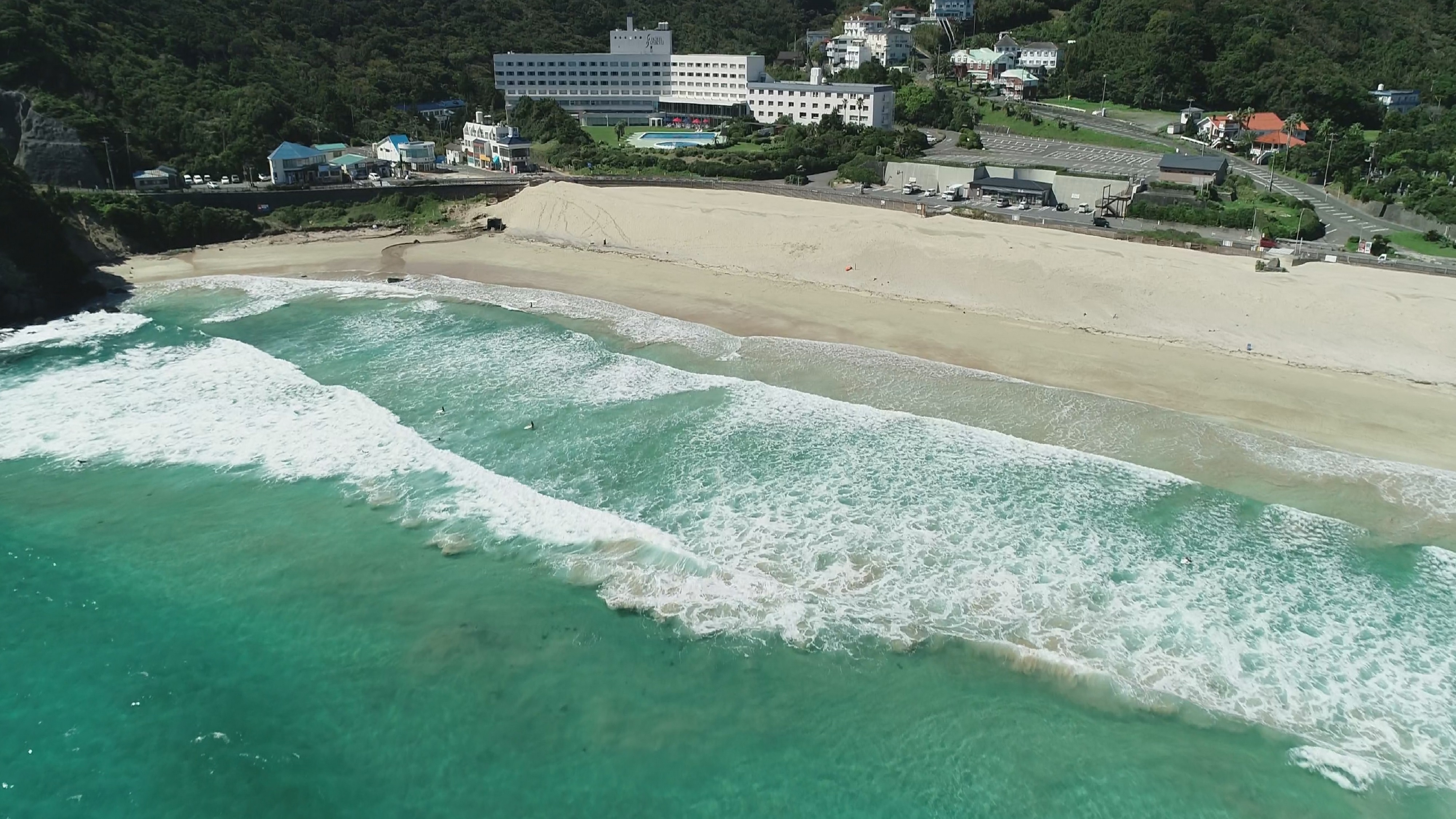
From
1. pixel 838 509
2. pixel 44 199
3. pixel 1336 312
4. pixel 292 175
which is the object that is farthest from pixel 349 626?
pixel 292 175

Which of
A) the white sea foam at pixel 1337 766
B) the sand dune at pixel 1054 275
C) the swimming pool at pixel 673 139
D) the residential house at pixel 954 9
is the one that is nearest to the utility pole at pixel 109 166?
the sand dune at pixel 1054 275

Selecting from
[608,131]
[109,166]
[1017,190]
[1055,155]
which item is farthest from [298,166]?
[1055,155]

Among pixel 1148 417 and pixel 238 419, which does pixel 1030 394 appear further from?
pixel 238 419

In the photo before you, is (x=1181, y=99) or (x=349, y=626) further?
(x=1181, y=99)

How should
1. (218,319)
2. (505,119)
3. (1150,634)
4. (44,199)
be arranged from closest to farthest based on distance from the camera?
(1150,634) < (218,319) < (44,199) < (505,119)

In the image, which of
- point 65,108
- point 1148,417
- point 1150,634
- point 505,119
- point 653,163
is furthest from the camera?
point 505,119

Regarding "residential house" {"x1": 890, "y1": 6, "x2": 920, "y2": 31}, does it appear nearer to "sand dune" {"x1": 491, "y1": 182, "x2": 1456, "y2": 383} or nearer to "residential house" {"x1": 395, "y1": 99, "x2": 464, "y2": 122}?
"residential house" {"x1": 395, "y1": 99, "x2": 464, "y2": 122}
